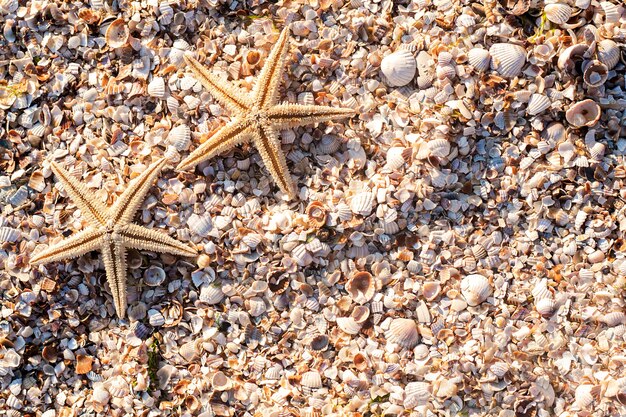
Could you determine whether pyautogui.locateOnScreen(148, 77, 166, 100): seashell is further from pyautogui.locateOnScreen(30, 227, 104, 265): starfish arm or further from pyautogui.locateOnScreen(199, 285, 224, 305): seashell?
pyautogui.locateOnScreen(199, 285, 224, 305): seashell

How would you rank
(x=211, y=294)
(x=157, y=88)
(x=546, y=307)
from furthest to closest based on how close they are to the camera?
1. (x=157, y=88)
2. (x=211, y=294)
3. (x=546, y=307)

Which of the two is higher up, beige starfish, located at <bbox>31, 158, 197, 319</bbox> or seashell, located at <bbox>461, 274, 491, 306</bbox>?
beige starfish, located at <bbox>31, 158, 197, 319</bbox>

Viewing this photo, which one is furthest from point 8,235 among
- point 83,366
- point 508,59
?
point 508,59

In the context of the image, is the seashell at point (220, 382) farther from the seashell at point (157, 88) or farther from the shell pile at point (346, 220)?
the seashell at point (157, 88)

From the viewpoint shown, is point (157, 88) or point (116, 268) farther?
point (157, 88)

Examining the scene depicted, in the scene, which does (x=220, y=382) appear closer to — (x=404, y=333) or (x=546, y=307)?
(x=404, y=333)

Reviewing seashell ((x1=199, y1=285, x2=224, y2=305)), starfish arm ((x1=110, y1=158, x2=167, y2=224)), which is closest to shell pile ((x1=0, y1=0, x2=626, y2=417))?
seashell ((x1=199, y1=285, x2=224, y2=305))
